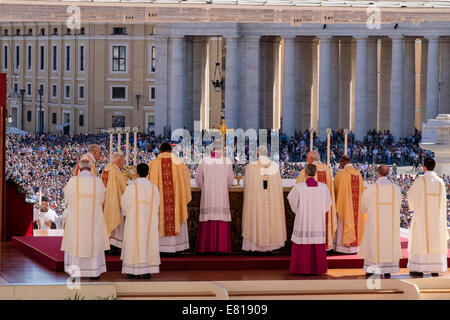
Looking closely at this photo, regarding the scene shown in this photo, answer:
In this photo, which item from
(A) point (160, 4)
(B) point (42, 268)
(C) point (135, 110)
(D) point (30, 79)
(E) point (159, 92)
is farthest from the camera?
(D) point (30, 79)

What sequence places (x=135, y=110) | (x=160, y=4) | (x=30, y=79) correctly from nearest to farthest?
(x=160, y=4) → (x=135, y=110) → (x=30, y=79)

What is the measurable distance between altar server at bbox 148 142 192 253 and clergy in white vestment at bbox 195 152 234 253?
329 mm

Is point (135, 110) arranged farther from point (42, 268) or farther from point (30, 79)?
point (42, 268)

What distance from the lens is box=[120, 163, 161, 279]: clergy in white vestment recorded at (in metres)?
26.8

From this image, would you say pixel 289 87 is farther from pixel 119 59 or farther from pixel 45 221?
pixel 45 221

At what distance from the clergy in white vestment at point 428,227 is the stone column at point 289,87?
63.0m

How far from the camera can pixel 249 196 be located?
29.0 meters

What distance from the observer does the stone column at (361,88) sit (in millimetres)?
89375

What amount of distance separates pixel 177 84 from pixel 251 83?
4.91m
